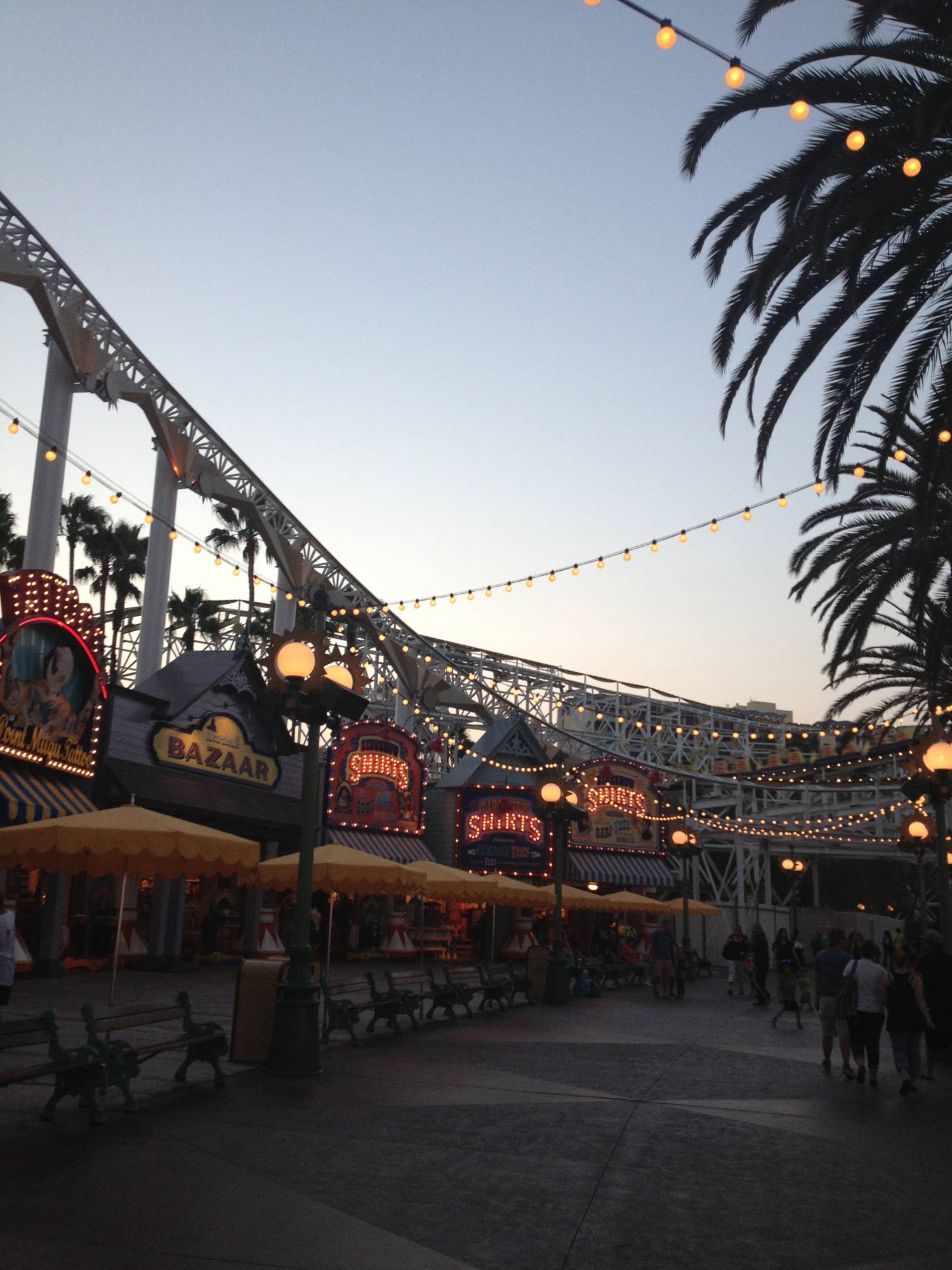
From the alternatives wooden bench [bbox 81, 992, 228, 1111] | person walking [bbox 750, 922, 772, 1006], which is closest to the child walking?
person walking [bbox 750, 922, 772, 1006]

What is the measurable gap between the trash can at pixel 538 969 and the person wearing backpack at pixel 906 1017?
11225 millimetres

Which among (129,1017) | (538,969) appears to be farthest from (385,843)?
(129,1017)

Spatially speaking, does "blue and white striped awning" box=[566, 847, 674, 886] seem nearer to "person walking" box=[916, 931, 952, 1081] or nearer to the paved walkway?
"person walking" box=[916, 931, 952, 1081]

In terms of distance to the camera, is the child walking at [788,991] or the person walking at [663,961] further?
the person walking at [663,961]

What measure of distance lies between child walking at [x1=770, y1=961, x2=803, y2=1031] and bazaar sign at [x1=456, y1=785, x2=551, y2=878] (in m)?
14.1

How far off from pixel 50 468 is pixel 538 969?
561 inches

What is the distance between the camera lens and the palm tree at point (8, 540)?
36.4 meters

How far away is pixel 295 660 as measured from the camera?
12070 mm

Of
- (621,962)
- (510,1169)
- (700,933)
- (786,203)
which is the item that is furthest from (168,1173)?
(700,933)

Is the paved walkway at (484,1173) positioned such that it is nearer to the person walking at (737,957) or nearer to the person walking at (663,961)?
the person walking at (663,961)

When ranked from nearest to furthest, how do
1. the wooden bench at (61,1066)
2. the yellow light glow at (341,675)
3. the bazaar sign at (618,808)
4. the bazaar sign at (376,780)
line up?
the wooden bench at (61,1066) → the yellow light glow at (341,675) → the bazaar sign at (376,780) → the bazaar sign at (618,808)

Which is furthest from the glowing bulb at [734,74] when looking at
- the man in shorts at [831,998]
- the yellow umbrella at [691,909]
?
the yellow umbrella at [691,909]

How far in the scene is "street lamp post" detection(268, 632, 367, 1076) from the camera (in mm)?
11031

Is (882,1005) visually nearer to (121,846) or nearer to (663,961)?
(121,846)
